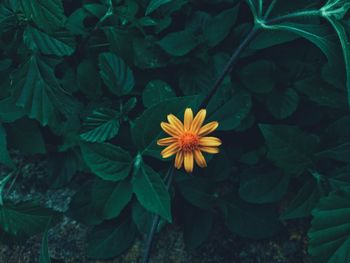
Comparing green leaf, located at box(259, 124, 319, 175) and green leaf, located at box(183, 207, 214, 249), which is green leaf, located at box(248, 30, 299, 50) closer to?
green leaf, located at box(259, 124, 319, 175)

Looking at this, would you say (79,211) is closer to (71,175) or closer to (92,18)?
(71,175)

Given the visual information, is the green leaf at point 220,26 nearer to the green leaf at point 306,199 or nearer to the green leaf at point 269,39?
the green leaf at point 269,39

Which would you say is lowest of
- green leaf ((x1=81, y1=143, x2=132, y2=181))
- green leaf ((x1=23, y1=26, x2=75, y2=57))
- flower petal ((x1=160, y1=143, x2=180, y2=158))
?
green leaf ((x1=81, y1=143, x2=132, y2=181))

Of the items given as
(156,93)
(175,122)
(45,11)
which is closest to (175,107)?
(175,122)

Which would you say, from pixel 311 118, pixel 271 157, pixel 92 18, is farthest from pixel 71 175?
pixel 311 118

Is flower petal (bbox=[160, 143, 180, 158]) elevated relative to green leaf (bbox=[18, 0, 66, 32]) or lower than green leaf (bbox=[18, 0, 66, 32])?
lower

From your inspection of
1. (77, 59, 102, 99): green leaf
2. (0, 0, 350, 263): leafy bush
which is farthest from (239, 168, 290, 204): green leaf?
(77, 59, 102, 99): green leaf

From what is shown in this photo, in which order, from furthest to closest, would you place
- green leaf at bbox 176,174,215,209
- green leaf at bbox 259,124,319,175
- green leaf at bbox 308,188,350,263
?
green leaf at bbox 176,174,215,209 → green leaf at bbox 259,124,319,175 → green leaf at bbox 308,188,350,263

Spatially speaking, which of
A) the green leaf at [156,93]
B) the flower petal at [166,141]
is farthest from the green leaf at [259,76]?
the flower petal at [166,141]

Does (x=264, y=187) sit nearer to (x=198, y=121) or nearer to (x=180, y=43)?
(x=198, y=121)
